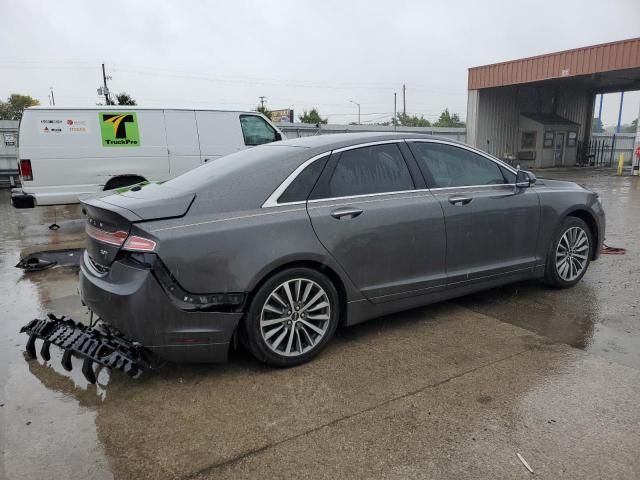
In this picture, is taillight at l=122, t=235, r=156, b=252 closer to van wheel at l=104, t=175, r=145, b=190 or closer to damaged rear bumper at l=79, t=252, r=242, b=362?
damaged rear bumper at l=79, t=252, r=242, b=362

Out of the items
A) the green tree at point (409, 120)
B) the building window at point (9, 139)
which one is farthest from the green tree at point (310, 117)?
the building window at point (9, 139)

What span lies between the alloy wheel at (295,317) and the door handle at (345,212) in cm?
50

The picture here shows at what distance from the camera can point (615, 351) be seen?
139 inches

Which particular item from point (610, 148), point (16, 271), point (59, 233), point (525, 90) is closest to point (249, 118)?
point (59, 233)

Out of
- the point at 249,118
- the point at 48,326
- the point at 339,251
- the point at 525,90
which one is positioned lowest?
the point at 48,326

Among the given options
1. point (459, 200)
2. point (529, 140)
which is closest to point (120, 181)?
point (459, 200)

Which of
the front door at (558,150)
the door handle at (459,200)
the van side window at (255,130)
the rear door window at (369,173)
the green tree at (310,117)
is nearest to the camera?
the rear door window at (369,173)

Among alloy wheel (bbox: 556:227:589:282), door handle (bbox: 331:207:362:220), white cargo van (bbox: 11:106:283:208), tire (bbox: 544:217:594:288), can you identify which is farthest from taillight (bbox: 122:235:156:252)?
white cargo van (bbox: 11:106:283:208)

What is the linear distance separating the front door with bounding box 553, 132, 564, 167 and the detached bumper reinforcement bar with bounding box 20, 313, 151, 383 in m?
27.0

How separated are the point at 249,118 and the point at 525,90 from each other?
21.3m

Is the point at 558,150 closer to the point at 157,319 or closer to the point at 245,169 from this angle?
the point at 245,169

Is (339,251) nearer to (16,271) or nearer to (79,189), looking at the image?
(16,271)

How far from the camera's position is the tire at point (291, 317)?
10.4 feet

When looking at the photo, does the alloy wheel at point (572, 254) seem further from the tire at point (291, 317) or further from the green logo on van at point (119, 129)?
the green logo on van at point (119, 129)
